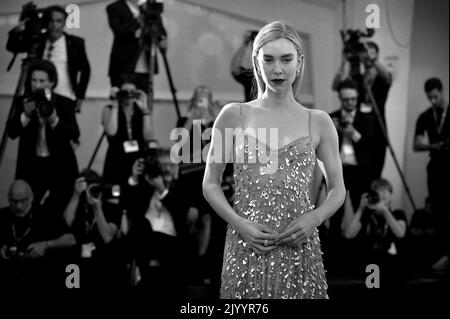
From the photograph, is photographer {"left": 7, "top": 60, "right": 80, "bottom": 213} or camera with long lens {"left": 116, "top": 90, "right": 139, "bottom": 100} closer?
photographer {"left": 7, "top": 60, "right": 80, "bottom": 213}

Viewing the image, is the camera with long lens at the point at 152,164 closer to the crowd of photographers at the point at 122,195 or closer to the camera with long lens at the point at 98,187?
the crowd of photographers at the point at 122,195

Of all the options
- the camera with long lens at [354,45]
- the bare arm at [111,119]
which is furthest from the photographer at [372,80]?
the bare arm at [111,119]

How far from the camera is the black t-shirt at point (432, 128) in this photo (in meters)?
5.16

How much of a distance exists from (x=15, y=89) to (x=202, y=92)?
4.15 feet

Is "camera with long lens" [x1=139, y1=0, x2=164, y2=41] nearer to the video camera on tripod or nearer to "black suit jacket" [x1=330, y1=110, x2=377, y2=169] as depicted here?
the video camera on tripod

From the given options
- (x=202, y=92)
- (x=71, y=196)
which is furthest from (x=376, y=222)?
(x=71, y=196)

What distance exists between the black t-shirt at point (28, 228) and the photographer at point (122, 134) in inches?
19.1

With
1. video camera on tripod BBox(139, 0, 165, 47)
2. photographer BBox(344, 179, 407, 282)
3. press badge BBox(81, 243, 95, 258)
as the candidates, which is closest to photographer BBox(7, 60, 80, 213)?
press badge BBox(81, 243, 95, 258)

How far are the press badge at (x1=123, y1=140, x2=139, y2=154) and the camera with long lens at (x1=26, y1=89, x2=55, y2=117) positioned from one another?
1.81 feet

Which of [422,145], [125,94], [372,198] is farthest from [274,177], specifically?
[422,145]

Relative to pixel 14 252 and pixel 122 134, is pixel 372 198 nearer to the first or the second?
pixel 122 134

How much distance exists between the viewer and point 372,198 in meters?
4.88

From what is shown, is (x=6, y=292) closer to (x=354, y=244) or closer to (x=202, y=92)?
(x=202, y=92)

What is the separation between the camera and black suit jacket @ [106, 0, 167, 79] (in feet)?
15.6
